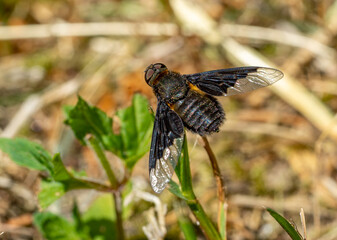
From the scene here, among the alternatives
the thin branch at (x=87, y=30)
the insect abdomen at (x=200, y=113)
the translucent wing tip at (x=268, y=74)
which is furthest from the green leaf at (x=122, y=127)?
the thin branch at (x=87, y=30)

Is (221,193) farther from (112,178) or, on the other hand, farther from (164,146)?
(112,178)

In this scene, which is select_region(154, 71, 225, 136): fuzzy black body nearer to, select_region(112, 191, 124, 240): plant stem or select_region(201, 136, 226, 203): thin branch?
select_region(201, 136, 226, 203): thin branch

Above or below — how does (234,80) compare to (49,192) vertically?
above

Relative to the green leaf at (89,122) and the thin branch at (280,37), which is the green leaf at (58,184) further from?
the thin branch at (280,37)

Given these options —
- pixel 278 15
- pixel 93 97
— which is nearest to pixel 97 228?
pixel 93 97

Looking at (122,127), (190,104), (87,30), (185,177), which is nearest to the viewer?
(185,177)

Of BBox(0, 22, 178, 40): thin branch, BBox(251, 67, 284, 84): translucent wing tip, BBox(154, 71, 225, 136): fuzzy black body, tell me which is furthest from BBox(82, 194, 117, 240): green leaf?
BBox(0, 22, 178, 40): thin branch

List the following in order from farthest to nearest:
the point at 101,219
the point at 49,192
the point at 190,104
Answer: the point at 101,219 < the point at 190,104 < the point at 49,192

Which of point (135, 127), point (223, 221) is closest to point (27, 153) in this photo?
point (135, 127)
